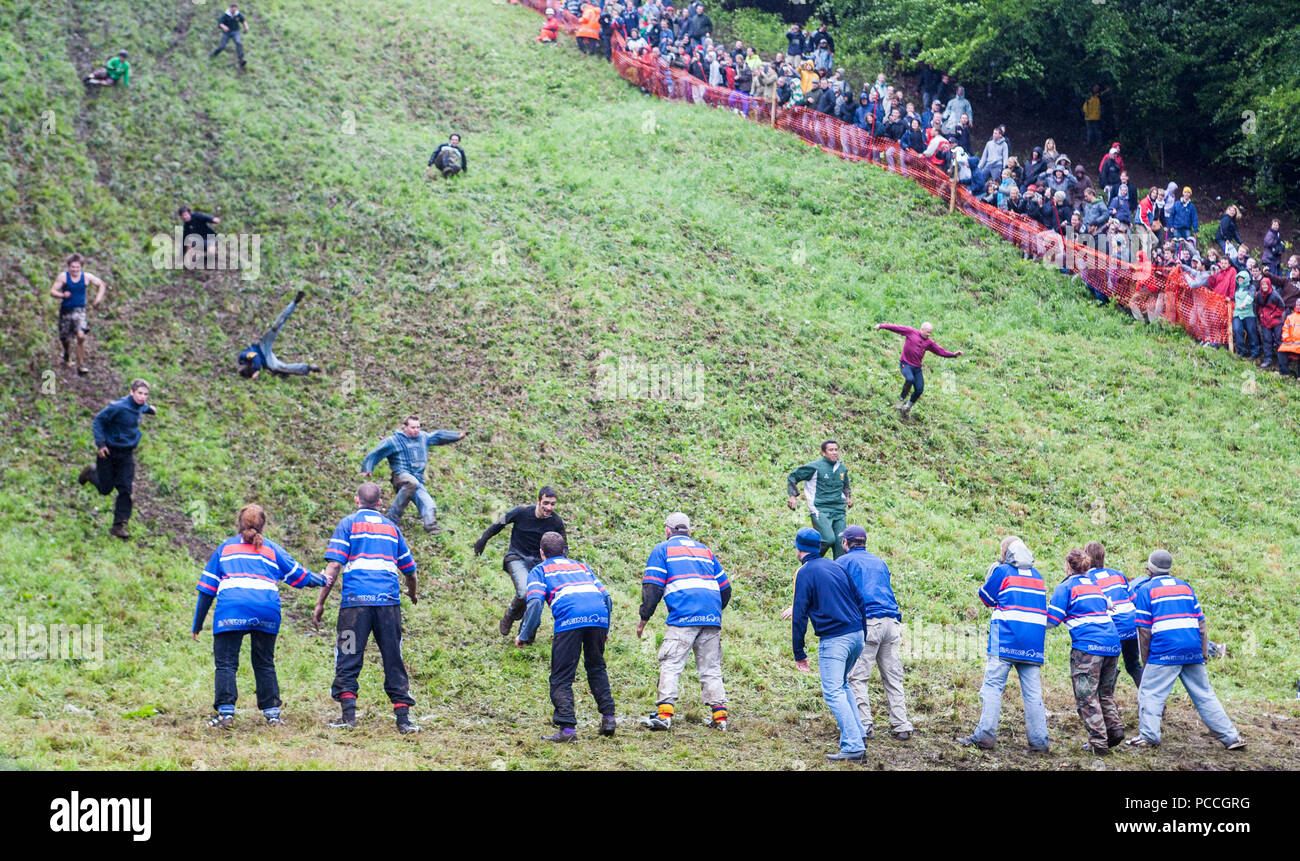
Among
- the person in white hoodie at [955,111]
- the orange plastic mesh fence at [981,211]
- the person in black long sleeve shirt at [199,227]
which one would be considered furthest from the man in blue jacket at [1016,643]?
the person in white hoodie at [955,111]

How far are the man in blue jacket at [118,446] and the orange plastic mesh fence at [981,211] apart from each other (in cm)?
2076

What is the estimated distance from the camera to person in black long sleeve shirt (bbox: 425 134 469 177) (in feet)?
90.5

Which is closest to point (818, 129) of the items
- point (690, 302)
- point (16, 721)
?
point (690, 302)

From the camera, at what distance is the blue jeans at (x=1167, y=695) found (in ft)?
40.0

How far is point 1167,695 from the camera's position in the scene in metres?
12.3

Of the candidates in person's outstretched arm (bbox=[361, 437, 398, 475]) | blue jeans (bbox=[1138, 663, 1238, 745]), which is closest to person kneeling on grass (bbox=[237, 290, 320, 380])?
person's outstretched arm (bbox=[361, 437, 398, 475])

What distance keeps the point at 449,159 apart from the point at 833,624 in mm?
19473

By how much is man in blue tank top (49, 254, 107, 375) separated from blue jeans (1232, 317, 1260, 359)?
22.1 meters

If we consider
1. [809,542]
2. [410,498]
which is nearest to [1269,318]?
[809,542]

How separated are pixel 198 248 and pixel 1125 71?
2910 centimetres

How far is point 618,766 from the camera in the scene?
10.3 metres

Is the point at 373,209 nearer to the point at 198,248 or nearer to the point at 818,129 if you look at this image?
the point at 198,248

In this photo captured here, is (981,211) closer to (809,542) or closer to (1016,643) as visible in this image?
(1016,643)

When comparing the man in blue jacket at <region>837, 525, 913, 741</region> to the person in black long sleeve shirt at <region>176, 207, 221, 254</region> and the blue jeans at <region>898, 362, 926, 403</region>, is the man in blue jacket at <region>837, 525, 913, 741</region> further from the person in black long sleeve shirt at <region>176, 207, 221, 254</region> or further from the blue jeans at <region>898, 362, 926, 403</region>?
the person in black long sleeve shirt at <region>176, 207, 221, 254</region>
